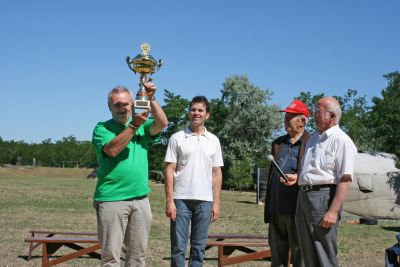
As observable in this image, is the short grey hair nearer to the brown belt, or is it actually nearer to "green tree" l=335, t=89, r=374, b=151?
the brown belt

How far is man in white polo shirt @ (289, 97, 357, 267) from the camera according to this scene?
15.1ft

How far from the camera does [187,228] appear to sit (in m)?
5.27

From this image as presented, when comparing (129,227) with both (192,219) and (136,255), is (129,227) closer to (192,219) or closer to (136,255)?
(136,255)

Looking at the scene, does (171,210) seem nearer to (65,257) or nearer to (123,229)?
(123,229)

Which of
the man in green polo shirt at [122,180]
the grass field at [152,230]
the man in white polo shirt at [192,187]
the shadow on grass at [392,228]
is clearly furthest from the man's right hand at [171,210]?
the shadow on grass at [392,228]

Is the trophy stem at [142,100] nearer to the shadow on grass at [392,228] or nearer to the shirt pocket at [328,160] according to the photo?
the shirt pocket at [328,160]

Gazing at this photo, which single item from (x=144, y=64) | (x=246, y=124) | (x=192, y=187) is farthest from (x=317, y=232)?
(x=246, y=124)

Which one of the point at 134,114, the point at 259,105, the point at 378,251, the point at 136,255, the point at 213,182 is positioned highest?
the point at 259,105

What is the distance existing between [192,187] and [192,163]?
244mm

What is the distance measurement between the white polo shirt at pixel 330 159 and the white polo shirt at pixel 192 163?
991 millimetres

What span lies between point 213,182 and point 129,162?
→ 4.09 feet

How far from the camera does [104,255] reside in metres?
4.38

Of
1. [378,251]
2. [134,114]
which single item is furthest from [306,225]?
[378,251]

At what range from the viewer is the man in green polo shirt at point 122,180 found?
4.36 metres
